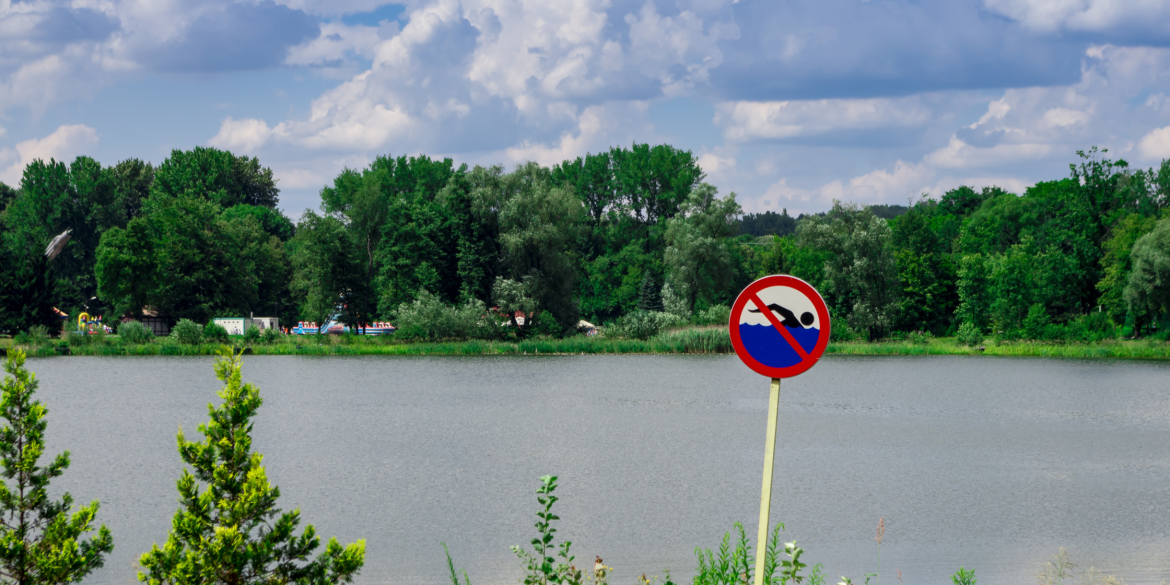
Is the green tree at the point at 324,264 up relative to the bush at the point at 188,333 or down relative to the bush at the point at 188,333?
up

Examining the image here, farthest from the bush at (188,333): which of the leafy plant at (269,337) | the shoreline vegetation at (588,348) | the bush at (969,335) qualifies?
the bush at (969,335)

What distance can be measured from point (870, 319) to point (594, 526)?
5363cm

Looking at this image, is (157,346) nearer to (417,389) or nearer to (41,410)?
(417,389)

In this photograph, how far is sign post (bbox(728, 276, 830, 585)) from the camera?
6203 millimetres

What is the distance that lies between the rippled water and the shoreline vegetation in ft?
49.5

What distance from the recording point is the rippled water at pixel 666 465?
14055 mm

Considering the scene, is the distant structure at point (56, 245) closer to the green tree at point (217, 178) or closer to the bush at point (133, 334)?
the green tree at point (217, 178)

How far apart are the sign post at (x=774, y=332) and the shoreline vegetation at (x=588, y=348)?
1990 inches

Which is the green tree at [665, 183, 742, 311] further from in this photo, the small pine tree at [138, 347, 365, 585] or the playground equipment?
the small pine tree at [138, 347, 365, 585]

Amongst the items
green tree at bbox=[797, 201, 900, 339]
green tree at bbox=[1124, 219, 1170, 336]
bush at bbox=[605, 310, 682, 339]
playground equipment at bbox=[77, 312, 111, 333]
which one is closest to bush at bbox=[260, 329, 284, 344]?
playground equipment at bbox=[77, 312, 111, 333]

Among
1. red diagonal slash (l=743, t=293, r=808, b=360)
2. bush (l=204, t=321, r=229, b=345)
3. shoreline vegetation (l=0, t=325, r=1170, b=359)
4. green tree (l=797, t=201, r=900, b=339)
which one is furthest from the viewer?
green tree (l=797, t=201, r=900, b=339)

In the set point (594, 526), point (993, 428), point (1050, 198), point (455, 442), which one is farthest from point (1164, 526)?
point (1050, 198)

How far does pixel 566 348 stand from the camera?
198 feet

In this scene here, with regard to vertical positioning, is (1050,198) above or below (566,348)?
above
